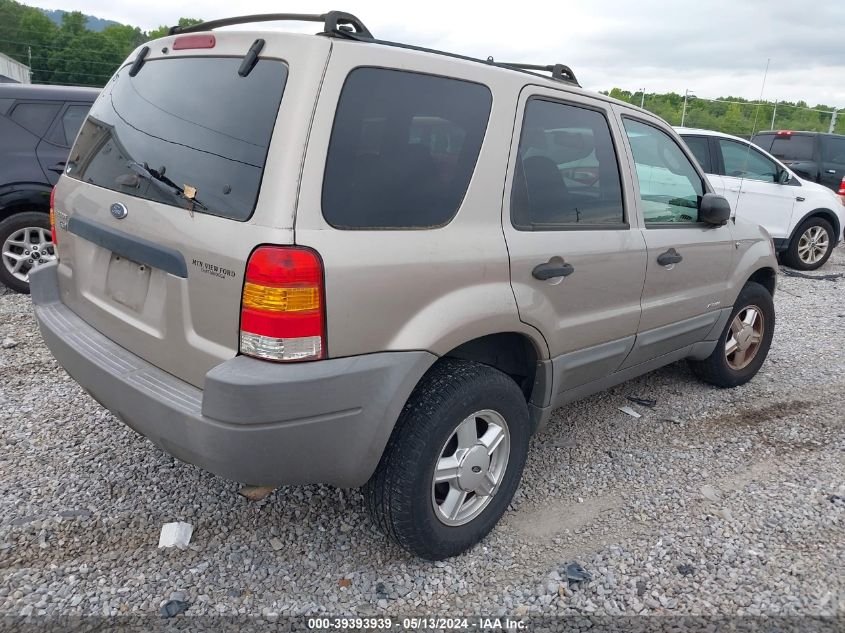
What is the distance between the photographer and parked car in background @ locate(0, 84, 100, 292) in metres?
5.52

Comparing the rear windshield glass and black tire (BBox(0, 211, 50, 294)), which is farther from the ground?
the rear windshield glass

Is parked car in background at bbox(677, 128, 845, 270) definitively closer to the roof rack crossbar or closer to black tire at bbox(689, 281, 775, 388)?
black tire at bbox(689, 281, 775, 388)

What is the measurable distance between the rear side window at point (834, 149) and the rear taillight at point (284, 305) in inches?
461

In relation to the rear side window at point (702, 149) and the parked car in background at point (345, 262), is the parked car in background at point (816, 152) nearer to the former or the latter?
the rear side window at point (702, 149)

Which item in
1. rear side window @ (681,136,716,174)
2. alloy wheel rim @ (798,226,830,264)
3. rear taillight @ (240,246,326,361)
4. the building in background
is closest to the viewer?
rear taillight @ (240,246,326,361)

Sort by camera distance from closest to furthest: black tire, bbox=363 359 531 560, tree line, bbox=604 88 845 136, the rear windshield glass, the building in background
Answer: the rear windshield glass < black tire, bbox=363 359 531 560 < tree line, bbox=604 88 845 136 < the building in background

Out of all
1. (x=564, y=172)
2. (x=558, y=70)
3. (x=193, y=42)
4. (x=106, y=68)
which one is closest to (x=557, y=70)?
(x=558, y=70)

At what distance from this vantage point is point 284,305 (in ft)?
6.44

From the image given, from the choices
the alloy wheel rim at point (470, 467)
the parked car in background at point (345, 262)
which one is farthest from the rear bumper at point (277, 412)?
the alloy wheel rim at point (470, 467)

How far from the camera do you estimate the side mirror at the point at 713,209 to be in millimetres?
3592

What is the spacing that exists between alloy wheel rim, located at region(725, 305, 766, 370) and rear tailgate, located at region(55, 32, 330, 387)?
11.2ft

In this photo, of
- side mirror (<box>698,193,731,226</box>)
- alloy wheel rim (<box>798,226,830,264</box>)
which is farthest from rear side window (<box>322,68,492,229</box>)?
alloy wheel rim (<box>798,226,830,264</box>)

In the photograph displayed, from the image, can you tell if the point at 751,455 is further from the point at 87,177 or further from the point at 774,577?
the point at 87,177

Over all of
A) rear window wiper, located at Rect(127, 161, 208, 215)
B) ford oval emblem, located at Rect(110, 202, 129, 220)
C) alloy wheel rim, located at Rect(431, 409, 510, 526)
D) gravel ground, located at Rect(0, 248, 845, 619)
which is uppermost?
rear window wiper, located at Rect(127, 161, 208, 215)
